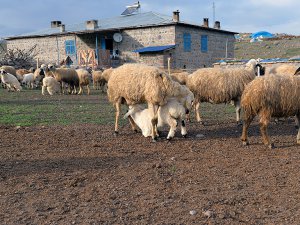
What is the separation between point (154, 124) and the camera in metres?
8.13

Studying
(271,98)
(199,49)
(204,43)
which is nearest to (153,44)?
(199,49)

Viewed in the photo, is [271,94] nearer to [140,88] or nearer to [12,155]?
[140,88]

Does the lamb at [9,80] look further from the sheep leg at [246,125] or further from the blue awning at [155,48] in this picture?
the sheep leg at [246,125]

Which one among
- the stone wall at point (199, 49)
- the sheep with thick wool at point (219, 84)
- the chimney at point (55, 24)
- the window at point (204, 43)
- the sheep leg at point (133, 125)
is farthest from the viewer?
the chimney at point (55, 24)

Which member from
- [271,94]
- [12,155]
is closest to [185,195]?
[271,94]

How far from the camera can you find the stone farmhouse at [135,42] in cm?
3097

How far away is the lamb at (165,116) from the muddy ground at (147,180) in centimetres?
25

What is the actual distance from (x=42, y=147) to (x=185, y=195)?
3.99m

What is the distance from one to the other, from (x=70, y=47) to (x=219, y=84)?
2874cm

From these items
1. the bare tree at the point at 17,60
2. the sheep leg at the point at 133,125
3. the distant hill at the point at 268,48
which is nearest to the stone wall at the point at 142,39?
the bare tree at the point at 17,60

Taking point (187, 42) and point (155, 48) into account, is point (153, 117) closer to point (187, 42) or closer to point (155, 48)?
point (155, 48)

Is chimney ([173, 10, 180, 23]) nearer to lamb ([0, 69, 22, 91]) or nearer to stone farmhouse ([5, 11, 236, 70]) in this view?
stone farmhouse ([5, 11, 236, 70])

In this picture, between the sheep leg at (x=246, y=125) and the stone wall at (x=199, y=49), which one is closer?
the sheep leg at (x=246, y=125)

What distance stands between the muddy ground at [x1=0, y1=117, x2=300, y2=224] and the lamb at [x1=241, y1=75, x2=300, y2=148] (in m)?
0.72
